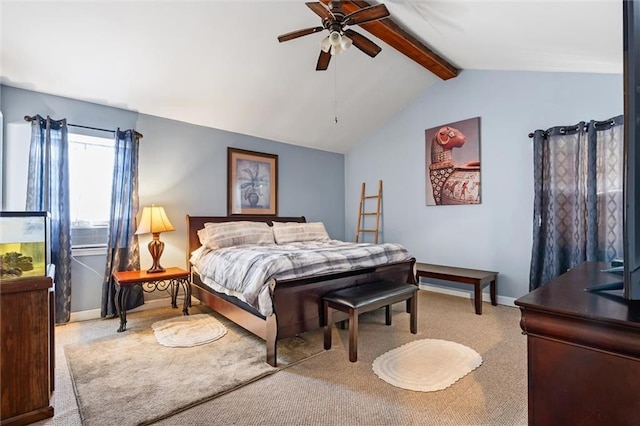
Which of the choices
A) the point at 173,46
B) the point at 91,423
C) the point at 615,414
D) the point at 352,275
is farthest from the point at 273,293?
the point at 173,46

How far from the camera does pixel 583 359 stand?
0.79 m

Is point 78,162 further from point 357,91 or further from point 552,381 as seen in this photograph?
point 552,381

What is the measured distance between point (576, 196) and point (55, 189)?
17.8ft

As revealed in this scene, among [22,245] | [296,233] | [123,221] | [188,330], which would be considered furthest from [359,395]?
[123,221]

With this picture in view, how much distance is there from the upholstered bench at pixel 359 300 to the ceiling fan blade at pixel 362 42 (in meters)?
2.14

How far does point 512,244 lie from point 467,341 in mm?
1785

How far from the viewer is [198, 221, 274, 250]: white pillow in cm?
377

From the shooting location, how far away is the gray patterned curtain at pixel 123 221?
11.5ft

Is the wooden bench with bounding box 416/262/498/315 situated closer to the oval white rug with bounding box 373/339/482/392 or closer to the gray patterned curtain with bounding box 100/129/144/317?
the oval white rug with bounding box 373/339/482/392

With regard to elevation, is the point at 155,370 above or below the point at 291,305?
below

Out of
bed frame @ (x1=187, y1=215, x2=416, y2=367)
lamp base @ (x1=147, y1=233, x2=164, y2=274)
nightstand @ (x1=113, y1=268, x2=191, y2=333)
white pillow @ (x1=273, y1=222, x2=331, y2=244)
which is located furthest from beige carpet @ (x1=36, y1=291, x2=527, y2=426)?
white pillow @ (x1=273, y1=222, x2=331, y2=244)

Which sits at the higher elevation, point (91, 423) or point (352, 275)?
point (352, 275)

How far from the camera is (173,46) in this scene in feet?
9.85

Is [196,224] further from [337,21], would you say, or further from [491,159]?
[491,159]
